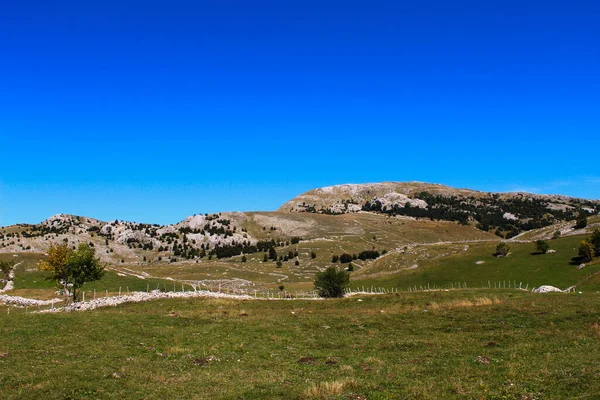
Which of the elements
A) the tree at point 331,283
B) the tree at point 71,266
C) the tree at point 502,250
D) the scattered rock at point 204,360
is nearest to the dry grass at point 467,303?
the tree at point 331,283

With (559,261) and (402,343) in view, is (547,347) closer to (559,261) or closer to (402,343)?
(402,343)

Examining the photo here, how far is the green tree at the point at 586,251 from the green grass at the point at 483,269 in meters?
3.14

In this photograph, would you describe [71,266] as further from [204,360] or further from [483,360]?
[483,360]

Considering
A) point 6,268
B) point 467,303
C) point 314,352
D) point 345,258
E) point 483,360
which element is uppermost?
point 6,268

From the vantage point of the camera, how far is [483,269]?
112 metres

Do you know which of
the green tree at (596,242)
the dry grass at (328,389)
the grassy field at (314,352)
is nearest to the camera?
the dry grass at (328,389)

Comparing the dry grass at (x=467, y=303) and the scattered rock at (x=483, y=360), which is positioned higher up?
the scattered rock at (x=483, y=360)

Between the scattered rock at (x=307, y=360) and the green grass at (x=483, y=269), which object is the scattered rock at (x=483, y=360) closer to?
the scattered rock at (x=307, y=360)

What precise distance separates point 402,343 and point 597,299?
1224 inches

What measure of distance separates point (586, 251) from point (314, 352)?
93577mm

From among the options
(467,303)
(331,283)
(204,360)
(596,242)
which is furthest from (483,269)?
(204,360)

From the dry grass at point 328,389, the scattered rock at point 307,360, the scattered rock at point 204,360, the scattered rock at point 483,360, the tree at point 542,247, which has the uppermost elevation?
the tree at point 542,247

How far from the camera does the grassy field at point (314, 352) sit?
68.3 feet

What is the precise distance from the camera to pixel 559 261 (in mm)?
103125
